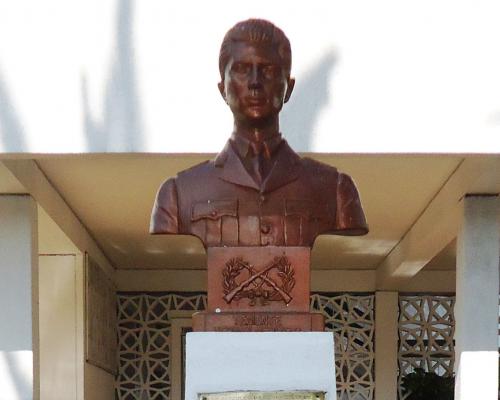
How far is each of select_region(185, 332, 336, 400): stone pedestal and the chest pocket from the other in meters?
0.30

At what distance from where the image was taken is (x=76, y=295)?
25.2ft

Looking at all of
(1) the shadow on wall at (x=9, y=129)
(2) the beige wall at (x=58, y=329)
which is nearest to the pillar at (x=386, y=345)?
(2) the beige wall at (x=58, y=329)

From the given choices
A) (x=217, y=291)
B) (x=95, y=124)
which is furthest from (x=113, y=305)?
(x=217, y=291)

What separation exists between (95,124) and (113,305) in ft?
17.8

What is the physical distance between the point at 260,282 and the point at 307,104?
2.11m

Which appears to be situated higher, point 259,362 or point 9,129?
point 9,129

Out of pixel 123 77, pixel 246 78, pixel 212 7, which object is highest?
pixel 212 7

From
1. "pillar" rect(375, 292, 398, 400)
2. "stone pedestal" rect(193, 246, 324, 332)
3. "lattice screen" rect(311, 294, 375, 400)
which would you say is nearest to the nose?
"stone pedestal" rect(193, 246, 324, 332)

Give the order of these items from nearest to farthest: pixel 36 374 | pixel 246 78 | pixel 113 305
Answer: pixel 246 78, pixel 36 374, pixel 113 305

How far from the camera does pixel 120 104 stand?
4.59 metres

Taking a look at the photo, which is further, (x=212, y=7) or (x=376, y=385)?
(x=376, y=385)

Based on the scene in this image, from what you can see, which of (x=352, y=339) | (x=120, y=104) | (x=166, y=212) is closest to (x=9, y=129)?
(x=120, y=104)

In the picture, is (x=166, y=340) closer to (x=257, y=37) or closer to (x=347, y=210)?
(x=347, y=210)

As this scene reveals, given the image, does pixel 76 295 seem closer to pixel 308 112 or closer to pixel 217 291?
pixel 308 112
